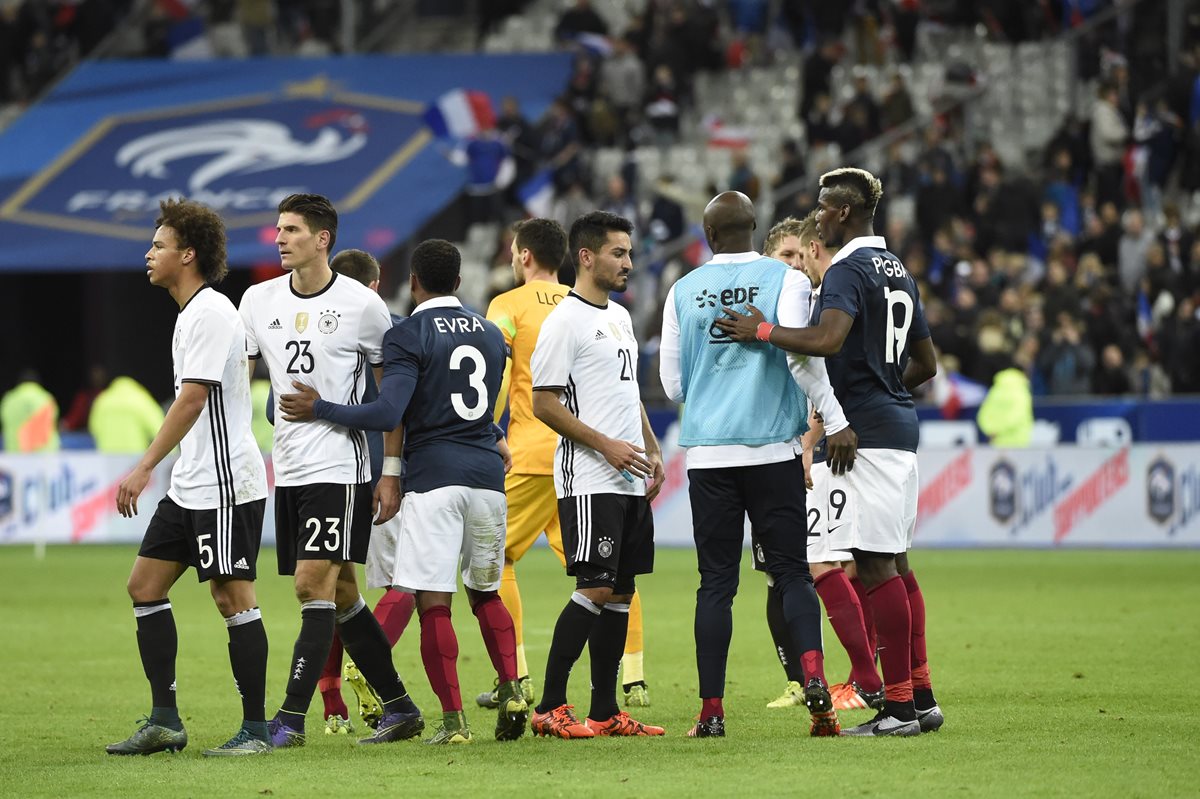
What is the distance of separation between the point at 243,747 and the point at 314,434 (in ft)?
4.54

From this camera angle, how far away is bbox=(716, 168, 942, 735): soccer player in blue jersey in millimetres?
8695

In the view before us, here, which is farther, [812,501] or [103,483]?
[103,483]

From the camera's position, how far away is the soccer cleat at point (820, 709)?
852 cm

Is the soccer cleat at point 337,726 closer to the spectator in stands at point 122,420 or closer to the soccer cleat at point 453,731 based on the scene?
the soccer cleat at point 453,731

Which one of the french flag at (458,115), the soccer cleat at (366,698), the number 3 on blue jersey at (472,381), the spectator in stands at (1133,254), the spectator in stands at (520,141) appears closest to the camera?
the number 3 on blue jersey at (472,381)

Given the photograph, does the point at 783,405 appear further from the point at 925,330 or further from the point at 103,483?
the point at 103,483

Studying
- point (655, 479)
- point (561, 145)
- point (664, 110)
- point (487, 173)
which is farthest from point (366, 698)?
point (664, 110)

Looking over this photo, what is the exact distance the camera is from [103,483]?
23531mm

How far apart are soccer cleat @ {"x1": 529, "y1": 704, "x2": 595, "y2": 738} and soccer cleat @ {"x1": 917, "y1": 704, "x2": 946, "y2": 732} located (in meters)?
1.52

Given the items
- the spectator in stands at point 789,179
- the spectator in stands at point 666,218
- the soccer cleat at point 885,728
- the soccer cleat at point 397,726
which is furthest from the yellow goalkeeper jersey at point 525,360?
the spectator in stands at point 666,218

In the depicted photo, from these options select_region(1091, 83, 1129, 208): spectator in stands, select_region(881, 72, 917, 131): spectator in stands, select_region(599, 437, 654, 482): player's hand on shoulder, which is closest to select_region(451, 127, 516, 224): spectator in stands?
select_region(881, 72, 917, 131): spectator in stands

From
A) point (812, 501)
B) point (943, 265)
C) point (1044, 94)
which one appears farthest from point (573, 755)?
point (1044, 94)

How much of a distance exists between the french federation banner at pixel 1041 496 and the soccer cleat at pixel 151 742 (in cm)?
1374

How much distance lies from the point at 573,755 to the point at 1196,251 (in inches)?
690
